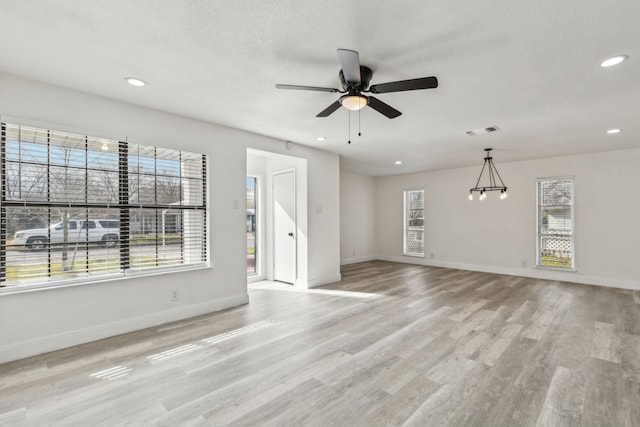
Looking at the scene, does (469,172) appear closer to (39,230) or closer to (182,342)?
(182,342)

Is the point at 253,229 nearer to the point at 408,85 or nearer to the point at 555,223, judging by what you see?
the point at 408,85

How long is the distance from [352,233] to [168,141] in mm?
5745

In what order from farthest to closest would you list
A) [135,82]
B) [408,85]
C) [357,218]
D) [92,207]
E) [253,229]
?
[357,218] < [253,229] < [92,207] < [135,82] < [408,85]

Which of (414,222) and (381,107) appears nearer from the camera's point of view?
(381,107)

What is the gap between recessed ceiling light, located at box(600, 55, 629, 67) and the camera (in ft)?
7.86

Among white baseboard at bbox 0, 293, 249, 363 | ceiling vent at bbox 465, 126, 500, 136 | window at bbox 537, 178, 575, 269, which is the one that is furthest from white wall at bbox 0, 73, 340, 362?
window at bbox 537, 178, 575, 269

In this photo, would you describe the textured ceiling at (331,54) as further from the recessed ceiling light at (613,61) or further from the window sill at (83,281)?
the window sill at (83,281)

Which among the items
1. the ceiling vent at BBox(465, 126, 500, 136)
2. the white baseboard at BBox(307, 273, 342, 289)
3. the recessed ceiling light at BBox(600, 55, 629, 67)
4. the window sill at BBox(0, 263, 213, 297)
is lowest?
the white baseboard at BBox(307, 273, 342, 289)

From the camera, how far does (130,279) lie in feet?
11.4

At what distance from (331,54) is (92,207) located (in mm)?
2891

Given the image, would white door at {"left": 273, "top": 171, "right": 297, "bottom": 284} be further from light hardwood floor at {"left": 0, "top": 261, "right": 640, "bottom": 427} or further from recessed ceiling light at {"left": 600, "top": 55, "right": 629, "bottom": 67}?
recessed ceiling light at {"left": 600, "top": 55, "right": 629, "bottom": 67}

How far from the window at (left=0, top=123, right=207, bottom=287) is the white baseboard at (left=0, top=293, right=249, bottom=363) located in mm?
543

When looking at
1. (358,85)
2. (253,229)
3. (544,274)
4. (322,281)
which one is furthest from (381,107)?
(544,274)

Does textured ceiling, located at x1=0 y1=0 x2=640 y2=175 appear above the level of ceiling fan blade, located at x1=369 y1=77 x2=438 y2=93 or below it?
above
